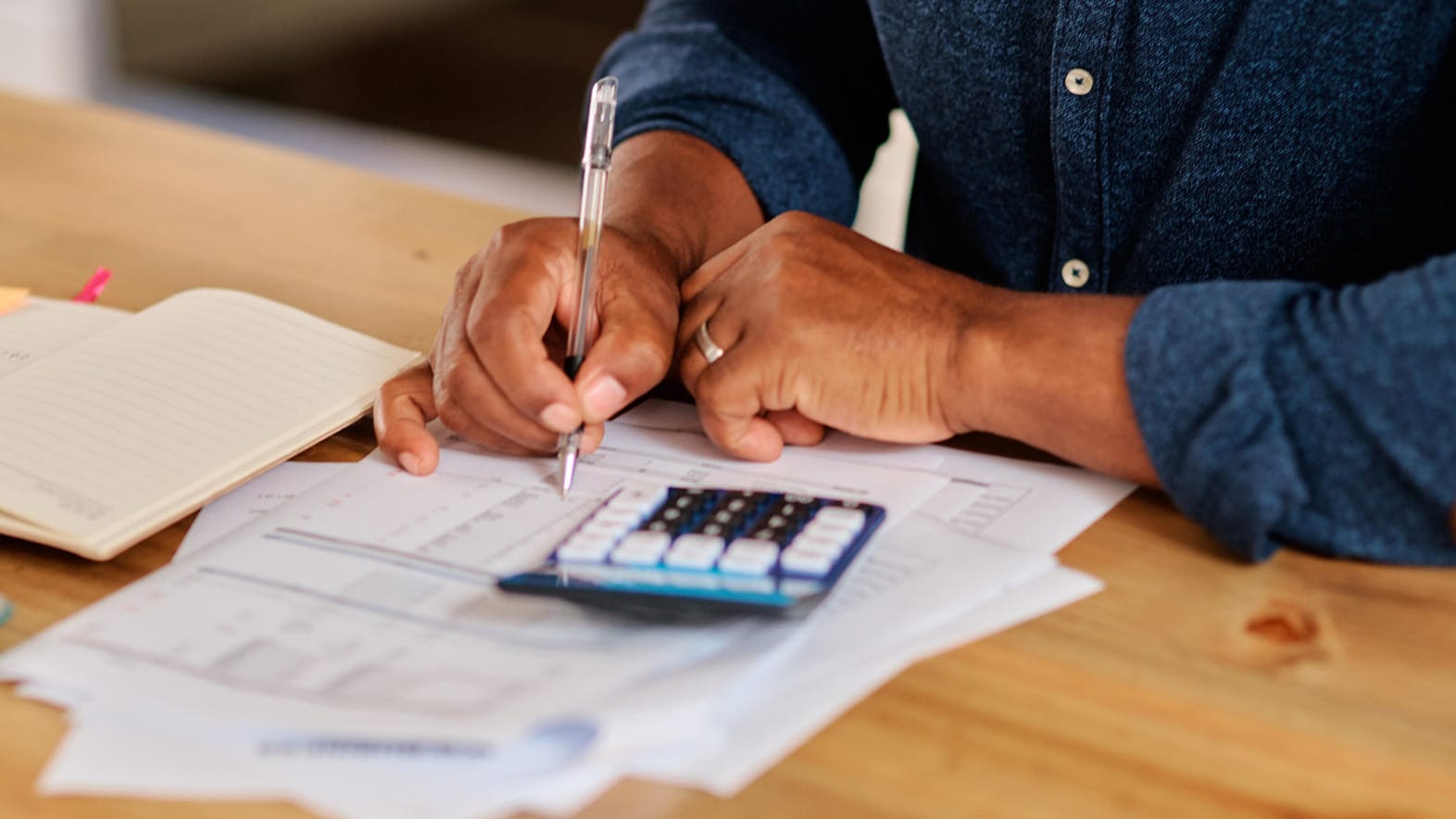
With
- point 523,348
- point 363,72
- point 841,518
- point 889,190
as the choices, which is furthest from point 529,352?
point 363,72

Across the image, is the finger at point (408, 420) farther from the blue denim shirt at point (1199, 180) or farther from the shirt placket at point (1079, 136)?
the shirt placket at point (1079, 136)

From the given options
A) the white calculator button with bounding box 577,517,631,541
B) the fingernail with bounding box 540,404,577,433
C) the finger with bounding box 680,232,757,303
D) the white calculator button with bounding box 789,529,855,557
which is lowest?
the white calculator button with bounding box 577,517,631,541

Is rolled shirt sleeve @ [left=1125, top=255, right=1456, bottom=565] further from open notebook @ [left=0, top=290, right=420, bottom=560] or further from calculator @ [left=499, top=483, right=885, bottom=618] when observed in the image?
open notebook @ [left=0, top=290, right=420, bottom=560]

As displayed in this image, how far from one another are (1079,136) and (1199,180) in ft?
0.28

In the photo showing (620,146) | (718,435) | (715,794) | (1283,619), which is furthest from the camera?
Result: (620,146)

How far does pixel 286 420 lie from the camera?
0.79 meters

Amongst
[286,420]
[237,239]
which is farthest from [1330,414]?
[237,239]

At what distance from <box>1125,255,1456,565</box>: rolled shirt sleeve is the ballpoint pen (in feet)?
0.96

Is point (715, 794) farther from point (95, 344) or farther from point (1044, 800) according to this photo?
point (95, 344)

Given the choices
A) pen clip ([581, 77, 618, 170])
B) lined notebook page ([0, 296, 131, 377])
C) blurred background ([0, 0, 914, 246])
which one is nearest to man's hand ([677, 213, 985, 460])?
pen clip ([581, 77, 618, 170])

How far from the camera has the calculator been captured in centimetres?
60

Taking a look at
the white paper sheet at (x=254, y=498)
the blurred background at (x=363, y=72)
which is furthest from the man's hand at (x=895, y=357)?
the blurred background at (x=363, y=72)

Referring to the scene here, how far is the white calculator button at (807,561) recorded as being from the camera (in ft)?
2.02

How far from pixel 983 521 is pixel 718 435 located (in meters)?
0.16
